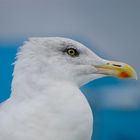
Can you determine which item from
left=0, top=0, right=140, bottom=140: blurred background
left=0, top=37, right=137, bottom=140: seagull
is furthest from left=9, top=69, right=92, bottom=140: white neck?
left=0, top=0, right=140, bottom=140: blurred background

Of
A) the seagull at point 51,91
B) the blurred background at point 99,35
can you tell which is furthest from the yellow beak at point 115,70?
the blurred background at point 99,35

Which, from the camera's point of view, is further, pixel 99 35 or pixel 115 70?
pixel 99 35

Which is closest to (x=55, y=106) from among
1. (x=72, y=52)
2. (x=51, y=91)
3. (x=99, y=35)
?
(x=51, y=91)

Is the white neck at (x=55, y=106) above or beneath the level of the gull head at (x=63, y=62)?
beneath

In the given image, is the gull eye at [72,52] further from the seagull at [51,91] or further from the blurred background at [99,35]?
the blurred background at [99,35]

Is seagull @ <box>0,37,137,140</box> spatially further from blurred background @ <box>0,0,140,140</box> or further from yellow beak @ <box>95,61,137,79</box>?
blurred background @ <box>0,0,140,140</box>

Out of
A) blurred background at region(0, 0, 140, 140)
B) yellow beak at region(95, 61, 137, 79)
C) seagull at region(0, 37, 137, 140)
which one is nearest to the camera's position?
seagull at region(0, 37, 137, 140)

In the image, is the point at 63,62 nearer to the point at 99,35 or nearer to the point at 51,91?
the point at 51,91

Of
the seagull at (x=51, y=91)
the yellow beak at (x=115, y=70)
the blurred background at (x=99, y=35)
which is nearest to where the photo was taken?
the seagull at (x=51, y=91)
